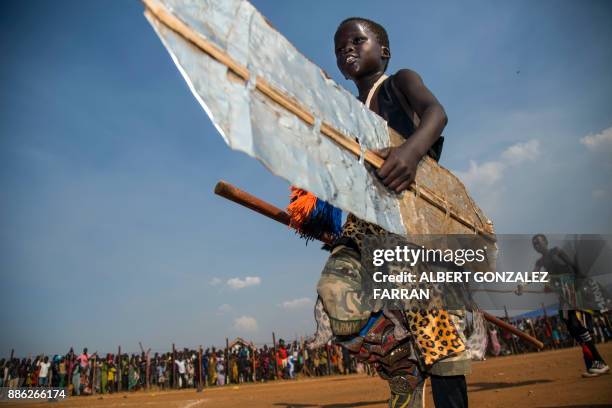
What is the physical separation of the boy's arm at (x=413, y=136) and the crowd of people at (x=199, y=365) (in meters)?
21.1

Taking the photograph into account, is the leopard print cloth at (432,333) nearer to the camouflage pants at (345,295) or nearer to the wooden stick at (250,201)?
the camouflage pants at (345,295)

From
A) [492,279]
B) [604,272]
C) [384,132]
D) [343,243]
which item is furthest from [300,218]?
[604,272]

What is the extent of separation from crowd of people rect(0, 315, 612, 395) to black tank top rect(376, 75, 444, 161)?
68.3 feet

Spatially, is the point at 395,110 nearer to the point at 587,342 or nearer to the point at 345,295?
the point at 345,295

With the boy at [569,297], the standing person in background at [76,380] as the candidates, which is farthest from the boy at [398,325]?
the standing person in background at [76,380]

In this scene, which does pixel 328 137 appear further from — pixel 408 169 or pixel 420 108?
pixel 420 108

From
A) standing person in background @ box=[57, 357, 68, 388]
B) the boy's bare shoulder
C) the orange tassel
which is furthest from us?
standing person in background @ box=[57, 357, 68, 388]

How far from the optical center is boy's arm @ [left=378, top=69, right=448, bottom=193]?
6.04ft

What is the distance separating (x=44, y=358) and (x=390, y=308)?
1032 inches

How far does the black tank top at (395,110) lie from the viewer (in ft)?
7.89

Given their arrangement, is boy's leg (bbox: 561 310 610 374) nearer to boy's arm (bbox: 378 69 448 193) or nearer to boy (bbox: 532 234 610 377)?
boy (bbox: 532 234 610 377)

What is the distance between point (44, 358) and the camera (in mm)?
22203

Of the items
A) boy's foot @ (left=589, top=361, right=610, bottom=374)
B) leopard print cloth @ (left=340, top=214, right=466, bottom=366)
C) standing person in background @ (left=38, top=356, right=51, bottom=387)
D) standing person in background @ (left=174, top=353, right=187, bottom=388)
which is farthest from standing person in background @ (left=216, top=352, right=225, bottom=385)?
leopard print cloth @ (left=340, top=214, right=466, bottom=366)

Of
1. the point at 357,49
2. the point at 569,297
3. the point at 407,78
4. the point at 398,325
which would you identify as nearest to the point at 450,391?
the point at 398,325
